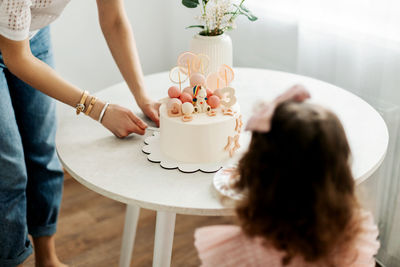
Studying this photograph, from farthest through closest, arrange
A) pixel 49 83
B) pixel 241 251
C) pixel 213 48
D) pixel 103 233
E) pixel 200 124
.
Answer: pixel 103 233, pixel 213 48, pixel 49 83, pixel 200 124, pixel 241 251

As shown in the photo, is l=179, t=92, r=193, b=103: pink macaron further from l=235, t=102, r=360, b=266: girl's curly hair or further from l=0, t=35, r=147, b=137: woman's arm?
l=235, t=102, r=360, b=266: girl's curly hair

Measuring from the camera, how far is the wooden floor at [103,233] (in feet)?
5.54

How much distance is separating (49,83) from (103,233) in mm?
872

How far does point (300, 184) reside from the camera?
677 millimetres

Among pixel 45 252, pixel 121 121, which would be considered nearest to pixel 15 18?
pixel 121 121

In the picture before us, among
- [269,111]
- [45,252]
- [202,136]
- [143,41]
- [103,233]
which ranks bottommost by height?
[103,233]

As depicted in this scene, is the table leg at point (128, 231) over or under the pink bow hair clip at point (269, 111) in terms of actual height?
under

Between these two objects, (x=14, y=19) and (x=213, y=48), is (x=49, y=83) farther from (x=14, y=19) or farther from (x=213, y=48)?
(x=213, y=48)

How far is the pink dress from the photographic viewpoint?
76 centimetres

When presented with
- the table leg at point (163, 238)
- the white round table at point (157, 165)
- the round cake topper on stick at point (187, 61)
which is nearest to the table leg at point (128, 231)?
the white round table at point (157, 165)

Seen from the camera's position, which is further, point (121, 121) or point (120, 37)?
point (120, 37)

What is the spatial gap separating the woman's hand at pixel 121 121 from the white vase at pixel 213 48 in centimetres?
24

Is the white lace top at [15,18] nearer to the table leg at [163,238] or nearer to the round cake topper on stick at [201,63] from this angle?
the round cake topper on stick at [201,63]

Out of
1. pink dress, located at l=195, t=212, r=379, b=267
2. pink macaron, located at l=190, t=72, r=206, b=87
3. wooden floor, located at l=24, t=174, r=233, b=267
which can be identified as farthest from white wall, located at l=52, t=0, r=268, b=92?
pink dress, located at l=195, t=212, r=379, b=267
